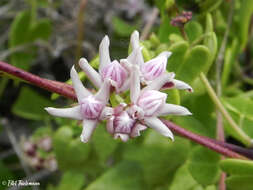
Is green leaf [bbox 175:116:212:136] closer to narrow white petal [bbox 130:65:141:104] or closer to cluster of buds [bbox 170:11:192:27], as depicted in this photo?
cluster of buds [bbox 170:11:192:27]

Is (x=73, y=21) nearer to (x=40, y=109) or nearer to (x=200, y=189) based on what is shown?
(x=40, y=109)

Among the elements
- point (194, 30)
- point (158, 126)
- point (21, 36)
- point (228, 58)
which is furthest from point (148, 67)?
point (21, 36)

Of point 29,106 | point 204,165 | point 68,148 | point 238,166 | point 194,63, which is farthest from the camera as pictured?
point 29,106

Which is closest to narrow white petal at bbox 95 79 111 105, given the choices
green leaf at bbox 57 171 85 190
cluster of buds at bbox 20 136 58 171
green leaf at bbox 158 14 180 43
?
green leaf at bbox 158 14 180 43

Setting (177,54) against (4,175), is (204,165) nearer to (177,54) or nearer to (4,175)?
(177,54)

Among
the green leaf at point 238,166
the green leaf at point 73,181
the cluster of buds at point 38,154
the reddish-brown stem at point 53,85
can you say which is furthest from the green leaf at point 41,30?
the green leaf at point 238,166

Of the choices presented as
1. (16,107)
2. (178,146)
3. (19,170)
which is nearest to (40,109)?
(16,107)

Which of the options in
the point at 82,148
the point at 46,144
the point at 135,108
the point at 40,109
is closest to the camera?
the point at 135,108
